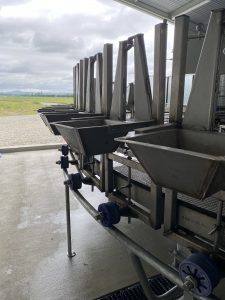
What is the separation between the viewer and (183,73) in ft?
3.40

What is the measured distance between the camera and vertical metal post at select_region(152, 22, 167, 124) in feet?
3.48

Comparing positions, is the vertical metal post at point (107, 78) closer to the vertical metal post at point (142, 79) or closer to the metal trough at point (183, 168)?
the vertical metal post at point (142, 79)

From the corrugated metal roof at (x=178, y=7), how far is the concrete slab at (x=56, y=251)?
350 cm

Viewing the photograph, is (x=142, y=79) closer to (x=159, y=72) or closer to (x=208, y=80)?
(x=159, y=72)

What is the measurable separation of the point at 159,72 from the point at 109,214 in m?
0.62

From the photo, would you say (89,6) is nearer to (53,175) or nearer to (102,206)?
(53,175)

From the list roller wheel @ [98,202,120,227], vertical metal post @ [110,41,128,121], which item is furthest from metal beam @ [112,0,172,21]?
roller wheel @ [98,202,120,227]

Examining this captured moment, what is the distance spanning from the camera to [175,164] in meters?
0.60

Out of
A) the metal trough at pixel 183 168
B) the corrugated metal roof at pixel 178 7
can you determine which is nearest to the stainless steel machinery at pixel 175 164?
the metal trough at pixel 183 168

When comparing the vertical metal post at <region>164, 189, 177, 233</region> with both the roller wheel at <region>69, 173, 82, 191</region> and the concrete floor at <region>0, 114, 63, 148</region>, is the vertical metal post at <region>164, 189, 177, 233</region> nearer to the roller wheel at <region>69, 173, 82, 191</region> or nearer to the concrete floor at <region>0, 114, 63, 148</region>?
the roller wheel at <region>69, 173, 82, 191</region>

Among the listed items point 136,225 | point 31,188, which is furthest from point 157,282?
point 31,188

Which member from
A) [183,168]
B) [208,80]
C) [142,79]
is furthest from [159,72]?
[183,168]

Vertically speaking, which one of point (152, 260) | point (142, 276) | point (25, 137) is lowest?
point (25, 137)

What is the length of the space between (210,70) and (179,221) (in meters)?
0.54
